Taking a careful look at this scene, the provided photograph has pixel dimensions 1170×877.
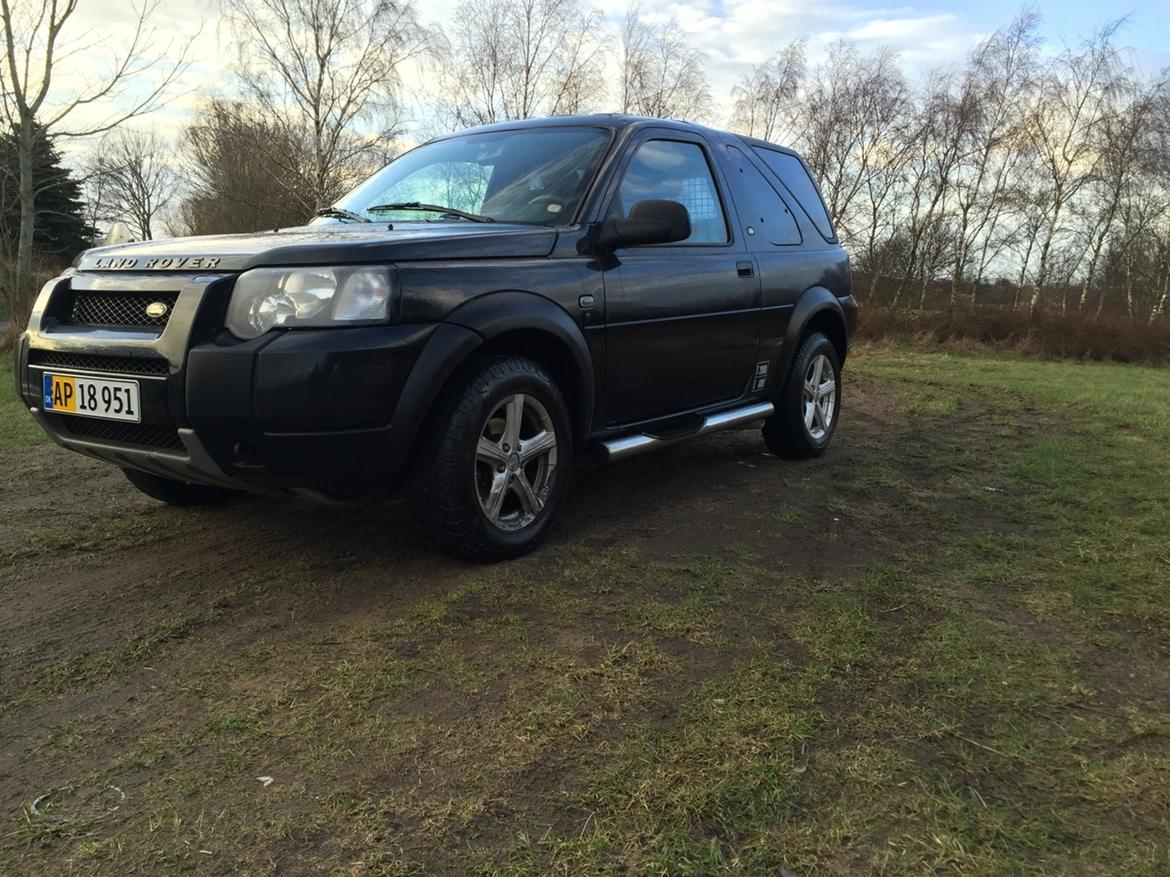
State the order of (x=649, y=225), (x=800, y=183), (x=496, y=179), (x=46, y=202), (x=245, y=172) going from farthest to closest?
(x=46, y=202) < (x=245, y=172) < (x=800, y=183) < (x=496, y=179) < (x=649, y=225)

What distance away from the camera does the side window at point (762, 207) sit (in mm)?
4825

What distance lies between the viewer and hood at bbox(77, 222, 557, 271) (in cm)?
278

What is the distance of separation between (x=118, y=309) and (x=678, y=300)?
93.7 inches

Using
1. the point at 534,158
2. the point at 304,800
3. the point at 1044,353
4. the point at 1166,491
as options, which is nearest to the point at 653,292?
the point at 534,158

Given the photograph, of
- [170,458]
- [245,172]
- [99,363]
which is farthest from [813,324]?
[245,172]

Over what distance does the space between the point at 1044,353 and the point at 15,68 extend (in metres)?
20.4

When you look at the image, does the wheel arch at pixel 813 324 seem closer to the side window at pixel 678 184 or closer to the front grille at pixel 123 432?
the side window at pixel 678 184

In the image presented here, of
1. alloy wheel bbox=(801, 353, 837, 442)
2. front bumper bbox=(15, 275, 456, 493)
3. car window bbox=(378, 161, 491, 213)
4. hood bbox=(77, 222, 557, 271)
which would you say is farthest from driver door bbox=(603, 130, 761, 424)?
front bumper bbox=(15, 275, 456, 493)

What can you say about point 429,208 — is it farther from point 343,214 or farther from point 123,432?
point 123,432

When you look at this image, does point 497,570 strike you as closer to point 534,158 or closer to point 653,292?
point 653,292

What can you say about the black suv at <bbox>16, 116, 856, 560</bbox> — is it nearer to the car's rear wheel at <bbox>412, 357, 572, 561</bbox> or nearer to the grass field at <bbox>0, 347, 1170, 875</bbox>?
the car's rear wheel at <bbox>412, 357, 572, 561</bbox>

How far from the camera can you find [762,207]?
196 inches

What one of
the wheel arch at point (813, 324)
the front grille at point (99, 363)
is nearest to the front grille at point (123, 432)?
the front grille at point (99, 363)

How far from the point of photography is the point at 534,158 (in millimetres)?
3943
